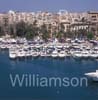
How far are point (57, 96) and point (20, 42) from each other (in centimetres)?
86

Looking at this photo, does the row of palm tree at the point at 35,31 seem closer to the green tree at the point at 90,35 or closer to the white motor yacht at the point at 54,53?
the green tree at the point at 90,35

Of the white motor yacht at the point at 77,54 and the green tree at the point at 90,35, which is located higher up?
the green tree at the point at 90,35

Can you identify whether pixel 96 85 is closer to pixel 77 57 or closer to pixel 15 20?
pixel 77 57

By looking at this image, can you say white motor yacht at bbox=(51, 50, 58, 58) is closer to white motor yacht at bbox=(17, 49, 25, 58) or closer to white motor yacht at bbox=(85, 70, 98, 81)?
white motor yacht at bbox=(17, 49, 25, 58)

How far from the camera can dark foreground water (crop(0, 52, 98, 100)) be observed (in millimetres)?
4688

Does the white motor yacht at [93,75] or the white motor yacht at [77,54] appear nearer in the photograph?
the white motor yacht at [93,75]

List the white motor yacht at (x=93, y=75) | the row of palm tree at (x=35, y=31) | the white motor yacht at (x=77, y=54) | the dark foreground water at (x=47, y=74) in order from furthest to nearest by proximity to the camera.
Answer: the white motor yacht at (x=77, y=54) → the row of palm tree at (x=35, y=31) → the white motor yacht at (x=93, y=75) → the dark foreground water at (x=47, y=74)

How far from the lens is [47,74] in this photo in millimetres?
5031

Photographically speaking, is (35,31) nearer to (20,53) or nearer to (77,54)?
(20,53)

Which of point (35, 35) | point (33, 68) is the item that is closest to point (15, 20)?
point (35, 35)

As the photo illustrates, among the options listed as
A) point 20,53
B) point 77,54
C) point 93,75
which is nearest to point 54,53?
point 77,54

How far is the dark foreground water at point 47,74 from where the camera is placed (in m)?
4.69

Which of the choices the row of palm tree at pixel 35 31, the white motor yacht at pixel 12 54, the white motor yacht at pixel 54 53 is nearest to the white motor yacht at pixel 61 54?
the white motor yacht at pixel 54 53

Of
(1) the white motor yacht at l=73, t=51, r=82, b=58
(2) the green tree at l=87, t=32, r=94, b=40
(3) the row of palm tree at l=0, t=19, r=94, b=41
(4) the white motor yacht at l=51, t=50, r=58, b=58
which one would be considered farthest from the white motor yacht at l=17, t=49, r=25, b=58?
(2) the green tree at l=87, t=32, r=94, b=40
